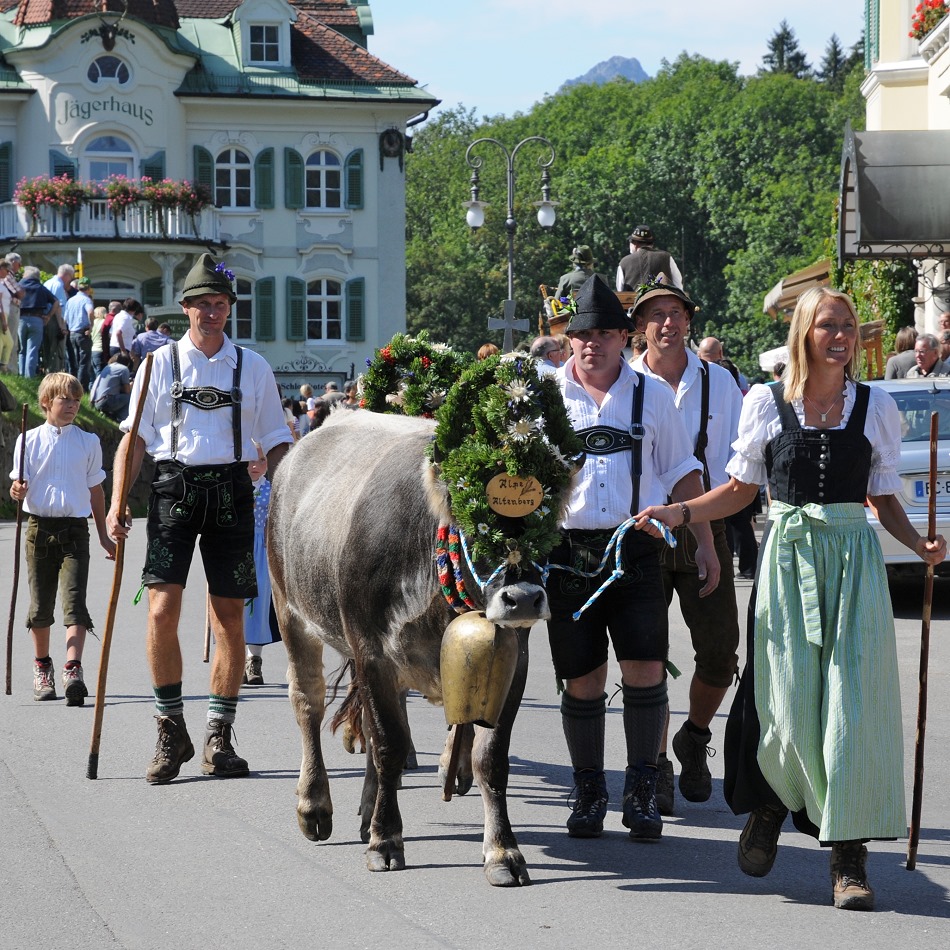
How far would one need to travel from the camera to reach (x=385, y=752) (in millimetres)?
6254

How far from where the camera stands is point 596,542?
6.73m

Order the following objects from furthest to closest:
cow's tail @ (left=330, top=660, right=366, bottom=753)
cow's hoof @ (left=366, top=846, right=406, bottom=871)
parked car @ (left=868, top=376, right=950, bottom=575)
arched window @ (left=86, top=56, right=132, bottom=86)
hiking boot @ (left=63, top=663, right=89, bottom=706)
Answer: arched window @ (left=86, top=56, right=132, bottom=86) < parked car @ (left=868, top=376, right=950, bottom=575) < hiking boot @ (left=63, top=663, right=89, bottom=706) < cow's tail @ (left=330, top=660, right=366, bottom=753) < cow's hoof @ (left=366, top=846, right=406, bottom=871)

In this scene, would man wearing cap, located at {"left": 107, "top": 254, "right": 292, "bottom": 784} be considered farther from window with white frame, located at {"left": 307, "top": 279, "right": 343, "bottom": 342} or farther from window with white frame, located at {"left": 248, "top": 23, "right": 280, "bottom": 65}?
window with white frame, located at {"left": 248, "top": 23, "right": 280, "bottom": 65}

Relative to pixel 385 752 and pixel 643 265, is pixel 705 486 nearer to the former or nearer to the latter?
pixel 385 752

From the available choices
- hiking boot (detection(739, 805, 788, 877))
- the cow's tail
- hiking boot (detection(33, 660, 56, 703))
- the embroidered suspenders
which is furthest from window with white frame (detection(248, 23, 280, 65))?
hiking boot (detection(739, 805, 788, 877))

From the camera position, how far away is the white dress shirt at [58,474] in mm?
10547

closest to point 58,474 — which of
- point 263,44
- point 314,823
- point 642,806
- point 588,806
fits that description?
point 314,823

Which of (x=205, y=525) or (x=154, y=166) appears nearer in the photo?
(x=205, y=525)

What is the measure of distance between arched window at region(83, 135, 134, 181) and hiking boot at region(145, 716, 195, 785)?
42228mm

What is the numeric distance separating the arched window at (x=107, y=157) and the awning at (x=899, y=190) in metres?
29.3

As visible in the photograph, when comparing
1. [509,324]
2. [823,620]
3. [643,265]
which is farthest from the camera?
[509,324]

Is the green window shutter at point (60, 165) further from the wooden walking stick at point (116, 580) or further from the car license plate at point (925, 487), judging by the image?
the wooden walking stick at point (116, 580)

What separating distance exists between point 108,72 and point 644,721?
146 feet

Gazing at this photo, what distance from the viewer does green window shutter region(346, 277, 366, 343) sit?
162ft
